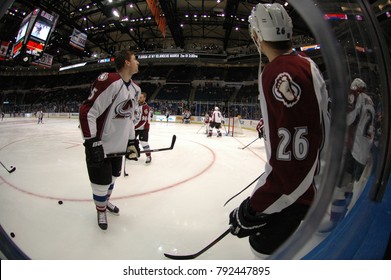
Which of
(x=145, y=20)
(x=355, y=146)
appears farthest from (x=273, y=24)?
(x=145, y=20)

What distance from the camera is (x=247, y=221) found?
0.90m

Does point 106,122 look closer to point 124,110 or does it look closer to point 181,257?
point 124,110

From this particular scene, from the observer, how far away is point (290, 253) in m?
0.62

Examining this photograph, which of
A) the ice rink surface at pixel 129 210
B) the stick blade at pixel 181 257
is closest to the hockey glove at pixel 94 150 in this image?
the ice rink surface at pixel 129 210

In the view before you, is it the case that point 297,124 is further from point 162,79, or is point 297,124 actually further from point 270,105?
point 162,79

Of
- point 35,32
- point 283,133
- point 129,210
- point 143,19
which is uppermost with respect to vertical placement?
point 143,19

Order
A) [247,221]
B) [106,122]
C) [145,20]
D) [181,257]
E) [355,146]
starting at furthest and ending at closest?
[145,20] < [106,122] < [181,257] < [247,221] < [355,146]

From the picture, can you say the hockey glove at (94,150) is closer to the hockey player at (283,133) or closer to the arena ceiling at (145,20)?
the hockey player at (283,133)

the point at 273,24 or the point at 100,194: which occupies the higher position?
the point at 273,24

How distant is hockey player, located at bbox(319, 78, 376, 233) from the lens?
60 centimetres

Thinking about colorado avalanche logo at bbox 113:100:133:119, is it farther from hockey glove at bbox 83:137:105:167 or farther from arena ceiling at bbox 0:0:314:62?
arena ceiling at bbox 0:0:314:62

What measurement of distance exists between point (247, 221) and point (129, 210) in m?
1.63

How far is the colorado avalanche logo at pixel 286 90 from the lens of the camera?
708mm

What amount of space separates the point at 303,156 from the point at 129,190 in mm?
2418
